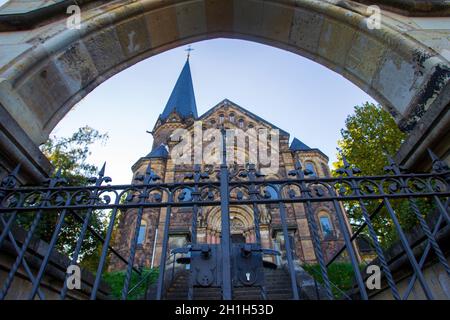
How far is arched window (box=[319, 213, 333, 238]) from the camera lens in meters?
15.3

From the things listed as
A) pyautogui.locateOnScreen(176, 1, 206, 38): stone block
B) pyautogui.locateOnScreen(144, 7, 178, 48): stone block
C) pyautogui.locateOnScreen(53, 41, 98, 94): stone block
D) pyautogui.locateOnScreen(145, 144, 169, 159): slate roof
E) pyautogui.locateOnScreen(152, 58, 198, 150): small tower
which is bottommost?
pyautogui.locateOnScreen(53, 41, 98, 94): stone block

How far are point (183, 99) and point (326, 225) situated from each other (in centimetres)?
2064

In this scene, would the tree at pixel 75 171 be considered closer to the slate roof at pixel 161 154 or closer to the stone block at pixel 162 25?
the slate roof at pixel 161 154

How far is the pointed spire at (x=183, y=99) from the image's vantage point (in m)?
25.9

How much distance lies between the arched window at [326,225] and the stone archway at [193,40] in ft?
45.8

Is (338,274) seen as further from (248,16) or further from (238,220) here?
(248,16)

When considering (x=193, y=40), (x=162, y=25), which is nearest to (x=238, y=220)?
(x=193, y=40)

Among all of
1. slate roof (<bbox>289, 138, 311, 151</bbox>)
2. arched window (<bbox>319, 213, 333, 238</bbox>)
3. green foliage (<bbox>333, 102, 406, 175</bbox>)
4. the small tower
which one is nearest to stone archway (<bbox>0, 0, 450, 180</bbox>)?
green foliage (<bbox>333, 102, 406, 175</bbox>)

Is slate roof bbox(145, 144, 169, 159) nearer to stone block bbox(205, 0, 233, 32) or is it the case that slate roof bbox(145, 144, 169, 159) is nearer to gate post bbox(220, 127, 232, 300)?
stone block bbox(205, 0, 233, 32)

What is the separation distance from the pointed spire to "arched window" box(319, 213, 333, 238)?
52.0ft

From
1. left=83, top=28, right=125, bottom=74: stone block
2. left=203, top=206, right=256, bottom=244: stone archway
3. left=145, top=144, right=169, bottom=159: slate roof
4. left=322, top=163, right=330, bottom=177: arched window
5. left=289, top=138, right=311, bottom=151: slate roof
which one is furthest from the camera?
left=289, top=138, right=311, bottom=151: slate roof

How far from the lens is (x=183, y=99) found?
2897 cm
